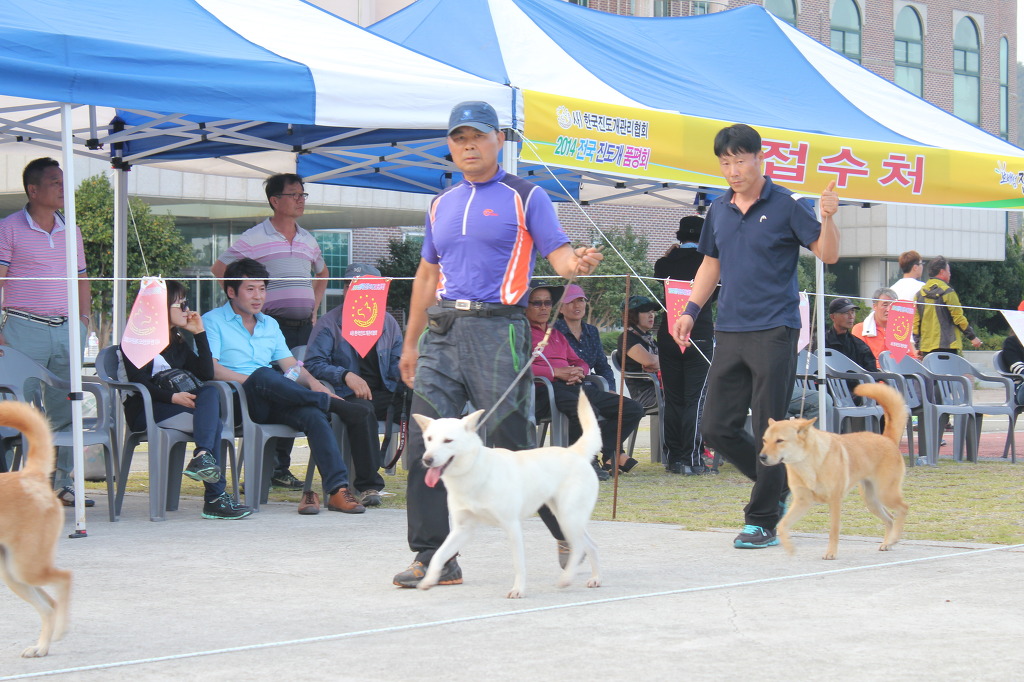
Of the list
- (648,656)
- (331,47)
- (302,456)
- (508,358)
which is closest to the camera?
(648,656)

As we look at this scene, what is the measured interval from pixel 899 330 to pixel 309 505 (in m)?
6.43

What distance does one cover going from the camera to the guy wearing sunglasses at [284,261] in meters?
9.27

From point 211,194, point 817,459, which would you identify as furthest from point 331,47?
point 211,194

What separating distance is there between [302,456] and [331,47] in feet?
19.0

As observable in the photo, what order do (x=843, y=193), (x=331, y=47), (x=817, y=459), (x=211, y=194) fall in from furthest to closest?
(x=211, y=194) → (x=843, y=193) → (x=331, y=47) → (x=817, y=459)

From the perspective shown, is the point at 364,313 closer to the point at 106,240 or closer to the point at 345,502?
the point at 345,502

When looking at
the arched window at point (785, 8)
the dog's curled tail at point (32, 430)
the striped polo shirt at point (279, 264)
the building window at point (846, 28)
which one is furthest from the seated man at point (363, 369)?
the building window at point (846, 28)

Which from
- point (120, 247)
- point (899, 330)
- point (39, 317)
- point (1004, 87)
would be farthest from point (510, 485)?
point (1004, 87)

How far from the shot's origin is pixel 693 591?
4.77 metres

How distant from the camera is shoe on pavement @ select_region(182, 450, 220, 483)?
275 inches

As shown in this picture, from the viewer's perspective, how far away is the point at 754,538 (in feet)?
19.4

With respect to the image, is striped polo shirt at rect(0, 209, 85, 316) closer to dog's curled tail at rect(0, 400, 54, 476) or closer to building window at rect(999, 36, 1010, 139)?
dog's curled tail at rect(0, 400, 54, 476)

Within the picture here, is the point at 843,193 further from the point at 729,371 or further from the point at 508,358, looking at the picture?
the point at 508,358

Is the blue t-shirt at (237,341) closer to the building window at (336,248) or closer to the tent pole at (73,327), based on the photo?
the tent pole at (73,327)
